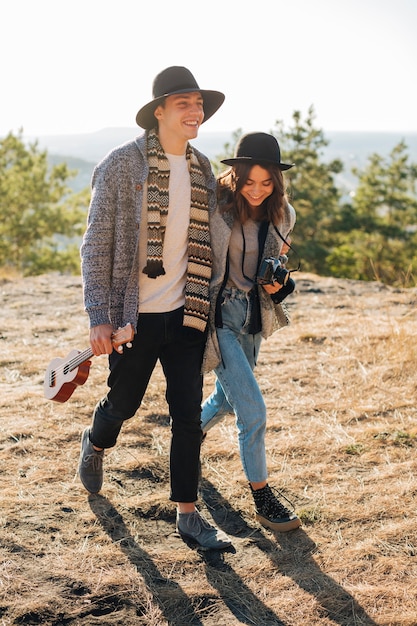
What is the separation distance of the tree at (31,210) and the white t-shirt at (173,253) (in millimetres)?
27231

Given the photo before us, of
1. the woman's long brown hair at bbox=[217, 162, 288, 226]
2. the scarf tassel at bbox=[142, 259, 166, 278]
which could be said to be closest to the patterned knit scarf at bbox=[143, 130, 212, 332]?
the scarf tassel at bbox=[142, 259, 166, 278]

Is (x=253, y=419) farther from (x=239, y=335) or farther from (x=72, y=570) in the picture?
(x=72, y=570)

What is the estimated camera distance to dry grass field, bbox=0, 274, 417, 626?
2820mm

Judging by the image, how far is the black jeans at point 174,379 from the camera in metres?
3.16

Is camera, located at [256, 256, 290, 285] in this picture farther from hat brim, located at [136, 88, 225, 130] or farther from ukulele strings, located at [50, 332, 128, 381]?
ukulele strings, located at [50, 332, 128, 381]

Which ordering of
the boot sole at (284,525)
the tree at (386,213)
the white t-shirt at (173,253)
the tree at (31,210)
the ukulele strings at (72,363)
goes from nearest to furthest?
the white t-shirt at (173,253)
the ukulele strings at (72,363)
the boot sole at (284,525)
the tree at (31,210)
the tree at (386,213)

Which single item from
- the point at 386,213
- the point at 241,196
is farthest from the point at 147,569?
the point at 386,213

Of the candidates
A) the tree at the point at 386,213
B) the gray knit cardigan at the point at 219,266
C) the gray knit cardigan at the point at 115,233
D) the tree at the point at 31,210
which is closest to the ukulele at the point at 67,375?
the gray knit cardigan at the point at 115,233

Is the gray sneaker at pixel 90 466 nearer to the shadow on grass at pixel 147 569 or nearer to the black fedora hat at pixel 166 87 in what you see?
the shadow on grass at pixel 147 569

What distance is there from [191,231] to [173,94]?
614mm

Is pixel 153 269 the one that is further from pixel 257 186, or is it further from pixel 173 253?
pixel 257 186

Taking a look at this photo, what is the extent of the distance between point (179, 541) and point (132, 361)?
94 cm

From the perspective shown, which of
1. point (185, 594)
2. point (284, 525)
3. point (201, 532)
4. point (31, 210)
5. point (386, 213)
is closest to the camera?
point (185, 594)

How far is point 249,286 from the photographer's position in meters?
3.43
